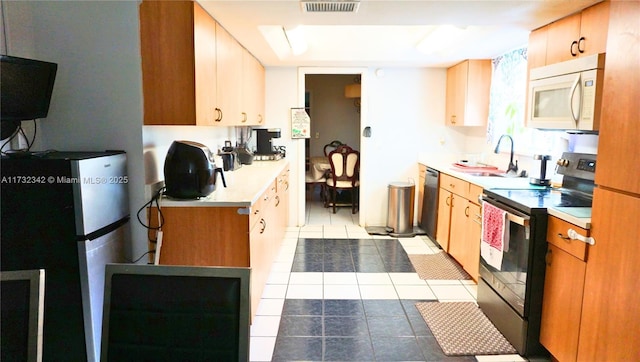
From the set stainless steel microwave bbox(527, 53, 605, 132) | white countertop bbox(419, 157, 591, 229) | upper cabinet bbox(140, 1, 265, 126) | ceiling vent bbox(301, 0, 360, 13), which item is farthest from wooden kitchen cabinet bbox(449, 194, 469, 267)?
upper cabinet bbox(140, 1, 265, 126)

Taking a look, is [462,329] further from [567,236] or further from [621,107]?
[621,107]

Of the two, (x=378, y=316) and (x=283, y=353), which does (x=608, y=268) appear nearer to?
(x=378, y=316)

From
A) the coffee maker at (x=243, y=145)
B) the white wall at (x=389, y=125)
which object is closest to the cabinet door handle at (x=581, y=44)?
the white wall at (x=389, y=125)

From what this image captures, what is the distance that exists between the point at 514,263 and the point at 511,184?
867 mm

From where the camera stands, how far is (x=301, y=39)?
3916 mm

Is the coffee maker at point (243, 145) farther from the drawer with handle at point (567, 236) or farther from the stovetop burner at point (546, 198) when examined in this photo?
the drawer with handle at point (567, 236)

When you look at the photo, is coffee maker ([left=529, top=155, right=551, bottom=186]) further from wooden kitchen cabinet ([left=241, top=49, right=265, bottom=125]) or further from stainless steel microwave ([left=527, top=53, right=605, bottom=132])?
wooden kitchen cabinet ([left=241, top=49, right=265, bottom=125])

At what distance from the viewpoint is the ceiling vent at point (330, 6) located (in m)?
2.40

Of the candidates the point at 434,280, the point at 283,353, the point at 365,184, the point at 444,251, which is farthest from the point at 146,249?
the point at 365,184

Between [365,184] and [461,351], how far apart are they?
3.12 meters

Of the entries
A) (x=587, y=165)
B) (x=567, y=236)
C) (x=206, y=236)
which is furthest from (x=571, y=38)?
(x=206, y=236)

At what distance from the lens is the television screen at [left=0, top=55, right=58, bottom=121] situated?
72.2 inches

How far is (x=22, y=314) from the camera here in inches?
38.8

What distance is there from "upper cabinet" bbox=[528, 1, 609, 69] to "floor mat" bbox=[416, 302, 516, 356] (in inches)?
72.3
